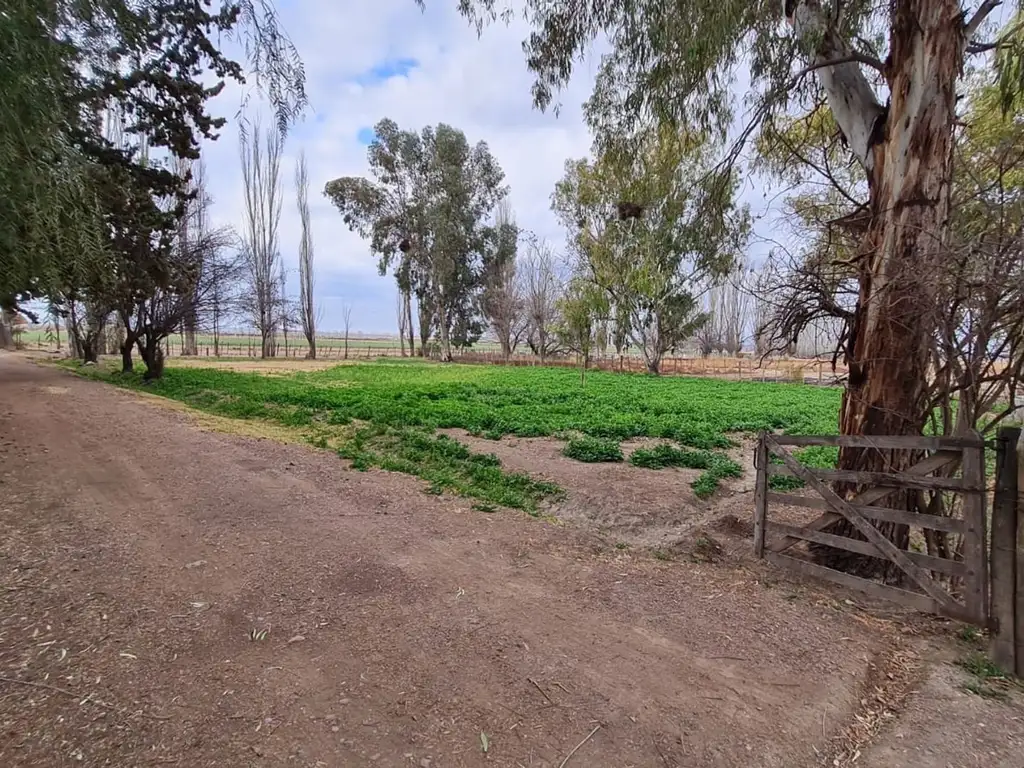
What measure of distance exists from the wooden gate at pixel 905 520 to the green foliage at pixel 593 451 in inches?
137

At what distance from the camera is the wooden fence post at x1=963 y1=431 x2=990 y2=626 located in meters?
3.35

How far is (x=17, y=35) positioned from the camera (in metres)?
2.17

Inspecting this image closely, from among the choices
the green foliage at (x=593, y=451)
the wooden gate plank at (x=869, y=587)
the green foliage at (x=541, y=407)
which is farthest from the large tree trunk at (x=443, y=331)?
the wooden gate plank at (x=869, y=587)

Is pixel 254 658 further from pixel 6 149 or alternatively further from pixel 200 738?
pixel 6 149

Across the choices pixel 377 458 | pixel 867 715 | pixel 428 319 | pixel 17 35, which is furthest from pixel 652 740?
pixel 428 319

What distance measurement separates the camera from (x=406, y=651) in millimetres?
2938

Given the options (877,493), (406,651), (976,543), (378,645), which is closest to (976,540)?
(976,543)

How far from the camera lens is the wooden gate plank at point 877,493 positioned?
12.3 feet

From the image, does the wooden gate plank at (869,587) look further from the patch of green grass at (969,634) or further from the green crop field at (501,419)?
the green crop field at (501,419)

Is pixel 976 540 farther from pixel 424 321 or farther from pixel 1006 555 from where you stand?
pixel 424 321

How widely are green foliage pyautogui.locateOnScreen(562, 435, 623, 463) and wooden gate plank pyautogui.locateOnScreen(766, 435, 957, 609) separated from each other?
389 cm

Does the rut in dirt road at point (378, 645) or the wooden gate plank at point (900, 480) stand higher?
the wooden gate plank at point (900, 480)

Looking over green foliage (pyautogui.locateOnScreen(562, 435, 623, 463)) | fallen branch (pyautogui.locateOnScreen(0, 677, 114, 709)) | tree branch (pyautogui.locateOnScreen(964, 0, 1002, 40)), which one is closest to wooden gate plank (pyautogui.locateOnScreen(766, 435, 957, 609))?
tree branch (pyautogui.locateOnScreen(964, 0, 1002, 40))

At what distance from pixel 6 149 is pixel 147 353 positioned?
1940 centimetres
